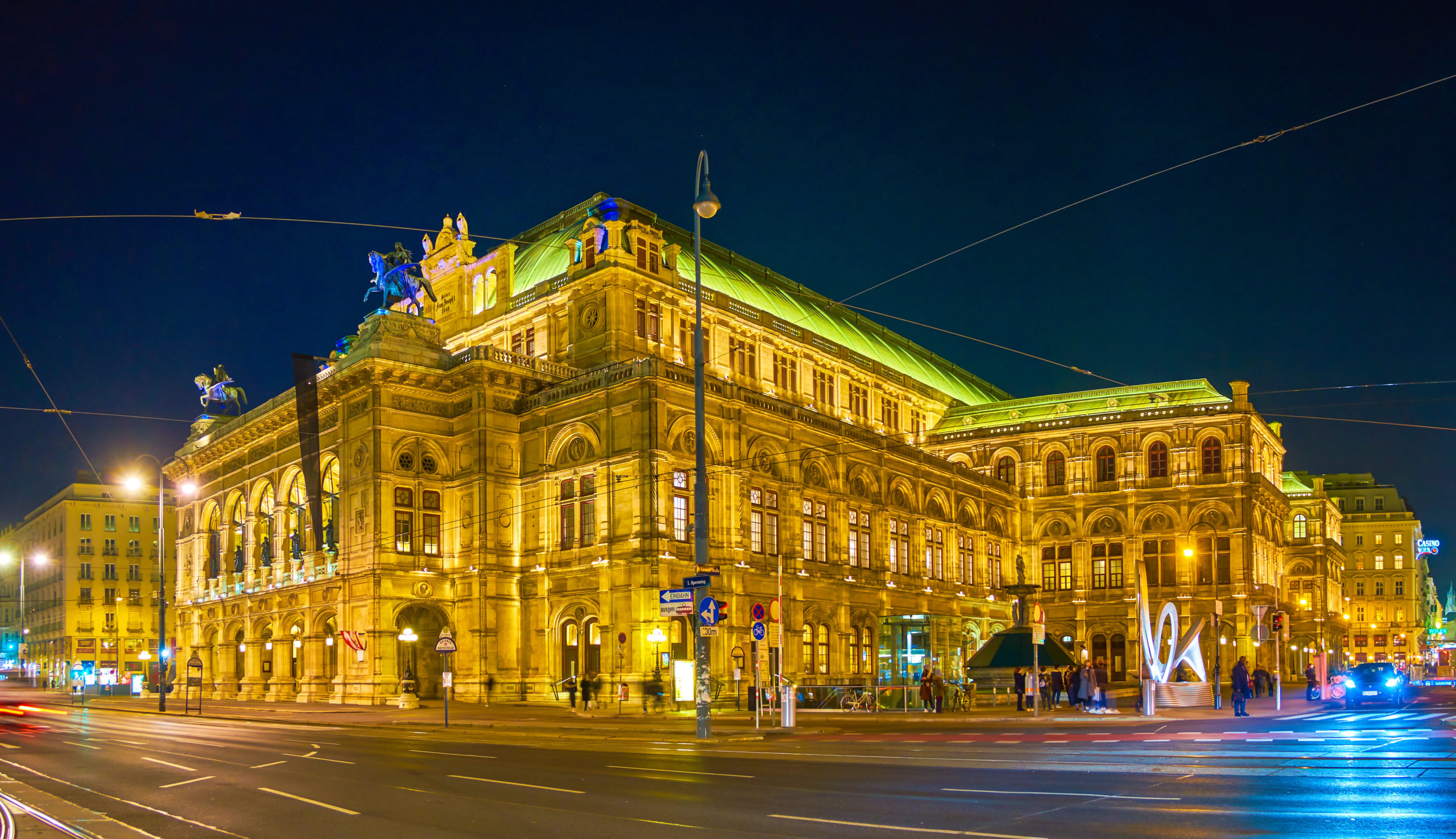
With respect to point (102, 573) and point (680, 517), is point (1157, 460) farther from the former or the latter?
point (102, 573)

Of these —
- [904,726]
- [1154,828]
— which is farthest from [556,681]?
[1154,828]

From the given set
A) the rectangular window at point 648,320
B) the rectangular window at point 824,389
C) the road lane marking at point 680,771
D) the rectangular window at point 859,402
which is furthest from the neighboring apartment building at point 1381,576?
the road lane marking at point 680,771

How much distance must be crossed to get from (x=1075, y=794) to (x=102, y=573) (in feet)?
349

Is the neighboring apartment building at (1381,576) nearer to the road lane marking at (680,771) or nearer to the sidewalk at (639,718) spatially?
the sidewalk at (639,718)

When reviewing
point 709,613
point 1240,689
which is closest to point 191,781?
point 709,613

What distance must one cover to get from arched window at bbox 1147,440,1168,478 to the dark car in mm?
32269

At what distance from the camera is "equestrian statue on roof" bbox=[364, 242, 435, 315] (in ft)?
183

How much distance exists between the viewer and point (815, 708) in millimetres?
44781

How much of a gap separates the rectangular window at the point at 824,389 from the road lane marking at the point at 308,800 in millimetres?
53358

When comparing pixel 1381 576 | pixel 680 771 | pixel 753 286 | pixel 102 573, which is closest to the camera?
pixel 680 771

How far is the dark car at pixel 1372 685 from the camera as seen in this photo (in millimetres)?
42781

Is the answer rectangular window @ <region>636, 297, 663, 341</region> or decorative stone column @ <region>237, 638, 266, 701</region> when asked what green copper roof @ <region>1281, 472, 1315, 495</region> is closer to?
rectangular window @ <region>636, 297, 663, 341</region>

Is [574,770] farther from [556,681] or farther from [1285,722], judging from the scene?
[556,681]

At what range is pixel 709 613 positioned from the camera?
28.6m
